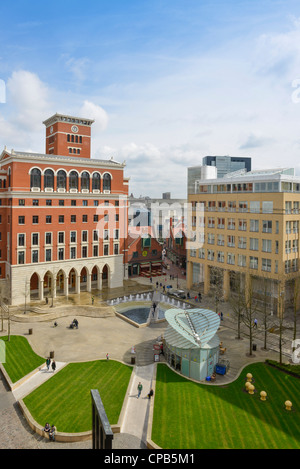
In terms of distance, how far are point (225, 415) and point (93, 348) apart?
19.3 m

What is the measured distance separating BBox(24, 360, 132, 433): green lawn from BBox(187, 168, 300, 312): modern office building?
24.3 meters

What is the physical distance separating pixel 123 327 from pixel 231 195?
97.7 ft

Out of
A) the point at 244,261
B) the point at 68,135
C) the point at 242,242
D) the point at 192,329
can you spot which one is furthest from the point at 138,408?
the point at 68,135

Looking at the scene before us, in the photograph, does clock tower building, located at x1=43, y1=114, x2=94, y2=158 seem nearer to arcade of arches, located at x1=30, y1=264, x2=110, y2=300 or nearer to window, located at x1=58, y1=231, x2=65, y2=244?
window, located at x1=58, y1=231, x2=65, y2=244

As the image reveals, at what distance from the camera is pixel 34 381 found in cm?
3362

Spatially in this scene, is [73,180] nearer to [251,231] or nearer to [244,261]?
[251,231]

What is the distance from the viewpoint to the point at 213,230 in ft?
211

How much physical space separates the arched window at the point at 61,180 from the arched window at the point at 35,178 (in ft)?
12.1

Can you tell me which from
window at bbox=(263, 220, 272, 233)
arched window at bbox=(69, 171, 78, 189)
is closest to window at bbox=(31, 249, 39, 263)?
arched window at bbox=(69, 171, 78, 189)

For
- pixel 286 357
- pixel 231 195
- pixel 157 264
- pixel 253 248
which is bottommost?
pixel 286 357

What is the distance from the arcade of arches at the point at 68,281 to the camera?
61.3m

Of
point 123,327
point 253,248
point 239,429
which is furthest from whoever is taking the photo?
point 253,248

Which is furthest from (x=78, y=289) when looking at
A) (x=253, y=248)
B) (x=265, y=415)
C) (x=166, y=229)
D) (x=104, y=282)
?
(x=166, y=229)

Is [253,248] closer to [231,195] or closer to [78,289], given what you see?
[231,195]
